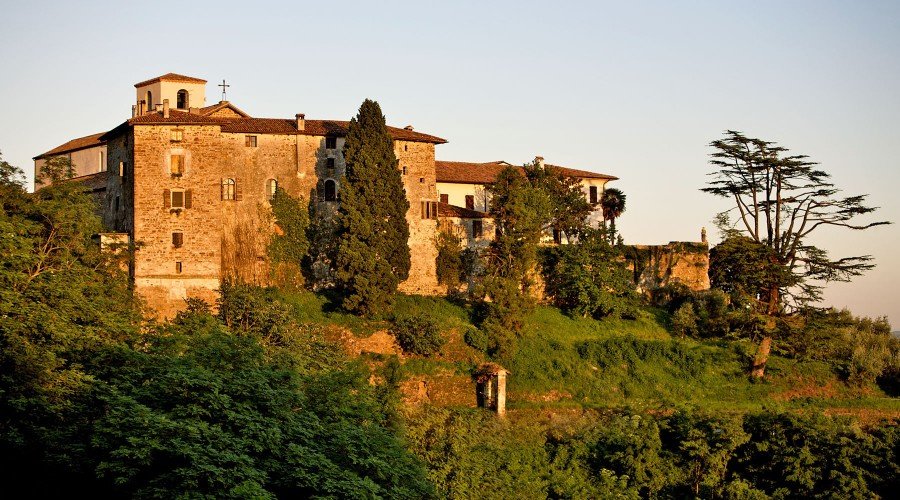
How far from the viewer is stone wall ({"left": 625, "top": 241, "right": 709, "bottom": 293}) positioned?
6500cm

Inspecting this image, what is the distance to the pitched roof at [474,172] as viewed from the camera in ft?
222

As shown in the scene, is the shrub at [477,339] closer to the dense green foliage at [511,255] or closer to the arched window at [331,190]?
the dense green foliage at [511,255]

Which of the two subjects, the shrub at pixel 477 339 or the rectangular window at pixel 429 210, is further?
the rectangular window at pixel 429 210

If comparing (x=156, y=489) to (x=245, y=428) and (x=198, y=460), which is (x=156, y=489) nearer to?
(x=198, y=460)

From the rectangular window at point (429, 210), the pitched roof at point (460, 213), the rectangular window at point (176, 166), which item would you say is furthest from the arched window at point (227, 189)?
the pitched roof at point (460, 213)

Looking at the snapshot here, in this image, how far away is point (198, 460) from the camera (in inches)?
1161

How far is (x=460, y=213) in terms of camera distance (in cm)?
6269

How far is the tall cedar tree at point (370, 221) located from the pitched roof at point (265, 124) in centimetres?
280

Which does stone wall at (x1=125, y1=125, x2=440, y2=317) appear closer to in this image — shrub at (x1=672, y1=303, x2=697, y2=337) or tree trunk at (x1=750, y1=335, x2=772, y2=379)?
shrub at (x1=672, y1=303, x2=697, y2=337)

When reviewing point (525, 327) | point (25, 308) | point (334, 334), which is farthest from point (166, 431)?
point (525, 327)

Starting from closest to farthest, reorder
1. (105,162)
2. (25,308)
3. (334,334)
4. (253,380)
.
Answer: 1. (253,380)
2. (25,308)
3. (334,334)
4. (105,162)

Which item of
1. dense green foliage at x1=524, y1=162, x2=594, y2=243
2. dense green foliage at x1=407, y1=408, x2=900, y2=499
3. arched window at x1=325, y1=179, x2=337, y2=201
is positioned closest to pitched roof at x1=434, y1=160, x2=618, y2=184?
dense green foliage at x1=524, y1=162, x2=594, y2=243

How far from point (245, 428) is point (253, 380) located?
2.32 m

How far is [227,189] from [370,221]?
249 inches
